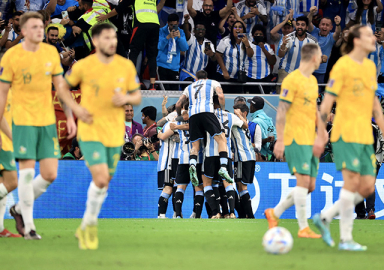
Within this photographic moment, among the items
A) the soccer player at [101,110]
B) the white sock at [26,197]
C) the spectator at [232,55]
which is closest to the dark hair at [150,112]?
the spectator at [232,55]

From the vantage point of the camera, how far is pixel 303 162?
308 inches

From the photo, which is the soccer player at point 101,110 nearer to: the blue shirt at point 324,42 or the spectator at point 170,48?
the spectator at point 170,48

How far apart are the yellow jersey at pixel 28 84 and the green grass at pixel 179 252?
146 cm

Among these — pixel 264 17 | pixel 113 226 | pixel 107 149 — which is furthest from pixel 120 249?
pixel 264 17

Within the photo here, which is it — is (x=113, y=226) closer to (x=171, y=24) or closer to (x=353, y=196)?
(x=353, y=196)

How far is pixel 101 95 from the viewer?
21.8ft

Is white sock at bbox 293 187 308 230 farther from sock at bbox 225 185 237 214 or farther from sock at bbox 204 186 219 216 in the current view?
sock at bbox 225 185 237 214

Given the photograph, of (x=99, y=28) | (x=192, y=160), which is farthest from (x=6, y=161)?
(x=192, y=160)

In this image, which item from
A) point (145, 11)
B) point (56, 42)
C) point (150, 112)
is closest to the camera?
point (150, 112)

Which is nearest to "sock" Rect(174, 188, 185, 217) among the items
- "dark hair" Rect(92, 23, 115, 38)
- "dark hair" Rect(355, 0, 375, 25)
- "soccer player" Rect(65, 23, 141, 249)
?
"soccer player" Rect(65, 23, 141, 249)

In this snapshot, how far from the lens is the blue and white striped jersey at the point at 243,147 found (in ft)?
43.5

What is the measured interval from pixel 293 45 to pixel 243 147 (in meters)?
5.15

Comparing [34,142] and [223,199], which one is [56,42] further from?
[34,142]

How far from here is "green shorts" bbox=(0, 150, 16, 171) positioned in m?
8.05
